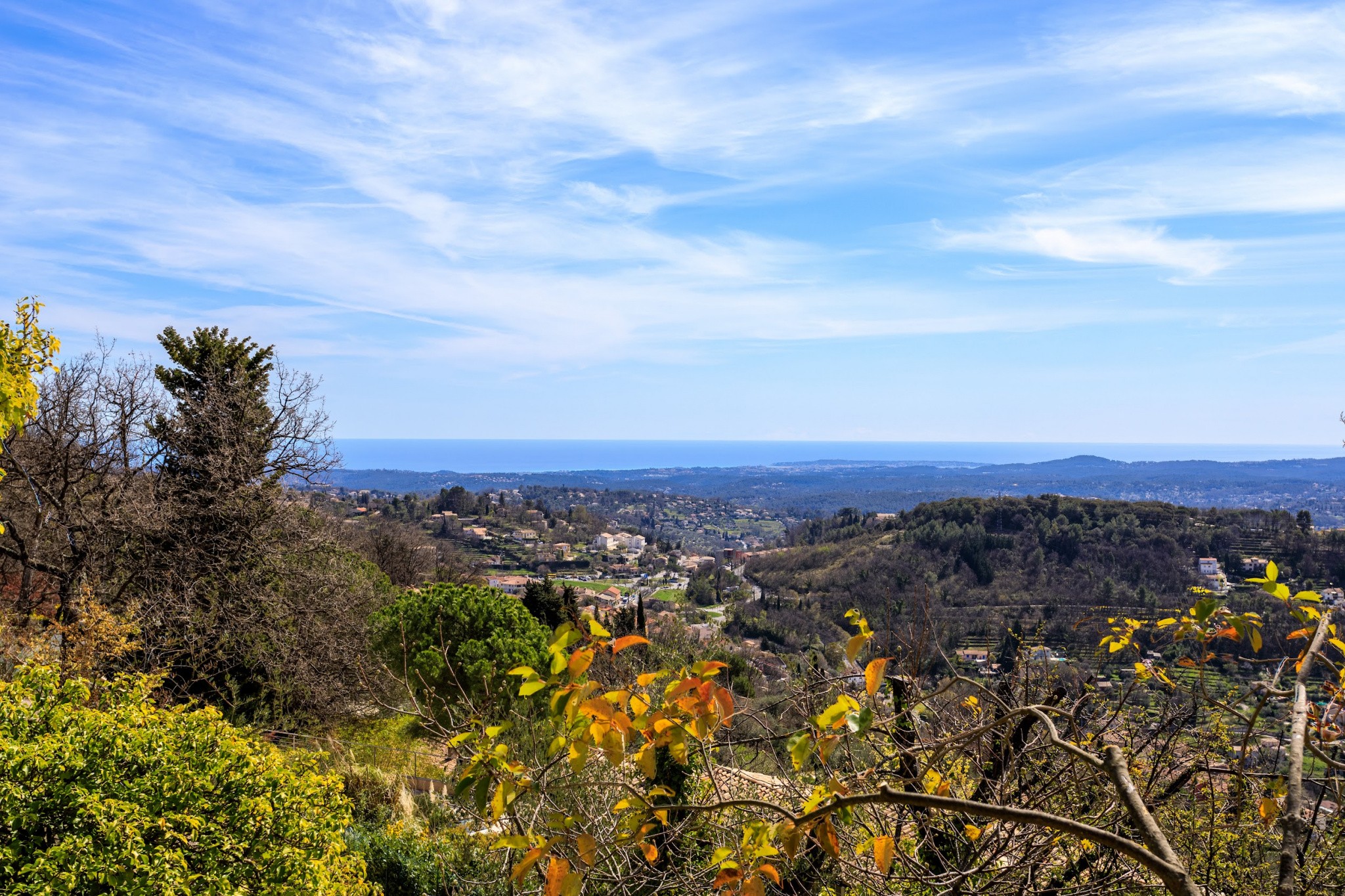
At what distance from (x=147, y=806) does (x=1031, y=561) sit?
39391 mm

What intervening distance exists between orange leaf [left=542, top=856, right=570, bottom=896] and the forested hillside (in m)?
20.3

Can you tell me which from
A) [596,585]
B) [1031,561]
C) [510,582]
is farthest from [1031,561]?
[510,582]

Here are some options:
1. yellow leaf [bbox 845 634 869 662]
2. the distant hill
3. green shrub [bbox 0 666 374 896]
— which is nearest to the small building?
the distant hill

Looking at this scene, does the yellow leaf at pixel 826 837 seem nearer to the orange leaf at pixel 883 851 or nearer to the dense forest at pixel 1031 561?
the orange leaf at pixel 883 851

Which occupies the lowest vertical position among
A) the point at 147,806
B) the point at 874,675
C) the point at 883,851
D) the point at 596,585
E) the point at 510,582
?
the point at 596,585

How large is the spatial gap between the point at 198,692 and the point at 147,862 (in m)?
7.67

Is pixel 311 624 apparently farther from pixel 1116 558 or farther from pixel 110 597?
pixel 1116 558

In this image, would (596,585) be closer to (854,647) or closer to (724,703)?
(724,703)

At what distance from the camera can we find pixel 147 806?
135 inches

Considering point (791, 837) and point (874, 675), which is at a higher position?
point (874, 675)

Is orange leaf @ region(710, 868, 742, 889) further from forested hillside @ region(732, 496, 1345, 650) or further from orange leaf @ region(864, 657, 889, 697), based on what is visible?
forested hillside @ region(732, 496, 1345, 650)

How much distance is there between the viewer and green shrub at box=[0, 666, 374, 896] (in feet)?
10.3

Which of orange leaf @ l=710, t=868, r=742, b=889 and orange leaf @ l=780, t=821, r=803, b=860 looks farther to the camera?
orange leaf @ l=710, t=868, r=742, b=889

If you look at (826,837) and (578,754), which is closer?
(826,837)
